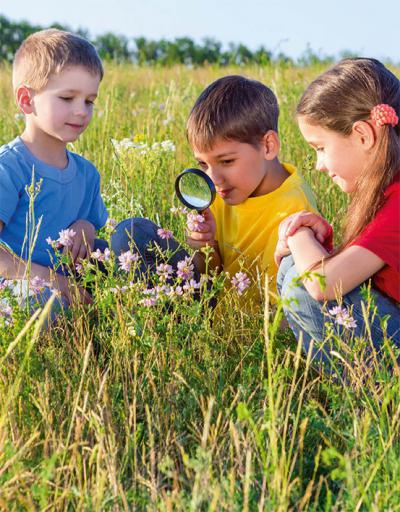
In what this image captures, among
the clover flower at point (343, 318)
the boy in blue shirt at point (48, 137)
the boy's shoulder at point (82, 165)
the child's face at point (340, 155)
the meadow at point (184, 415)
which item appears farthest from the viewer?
the boy's shoulder at point (82, 165)

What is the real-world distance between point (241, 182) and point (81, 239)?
2.54ft

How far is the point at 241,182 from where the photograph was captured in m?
3.60

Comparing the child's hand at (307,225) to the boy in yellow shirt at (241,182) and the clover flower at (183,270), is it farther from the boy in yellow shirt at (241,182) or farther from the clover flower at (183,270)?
the boy in yellow shirt at (241,182)

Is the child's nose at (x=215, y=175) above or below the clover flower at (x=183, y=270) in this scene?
above

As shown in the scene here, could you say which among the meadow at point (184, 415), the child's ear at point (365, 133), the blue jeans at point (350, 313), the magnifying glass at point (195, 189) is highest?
the child's ear at point (365, 133)

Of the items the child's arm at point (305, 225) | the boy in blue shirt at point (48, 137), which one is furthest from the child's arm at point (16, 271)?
the child's arm at point (305, 225)

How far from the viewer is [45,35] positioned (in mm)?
3898

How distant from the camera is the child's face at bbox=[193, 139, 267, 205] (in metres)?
3.59

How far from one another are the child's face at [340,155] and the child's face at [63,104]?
1.16m

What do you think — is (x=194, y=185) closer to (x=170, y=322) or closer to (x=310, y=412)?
(x=170, y=322)

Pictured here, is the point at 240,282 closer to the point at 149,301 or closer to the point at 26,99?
the point at 149,301

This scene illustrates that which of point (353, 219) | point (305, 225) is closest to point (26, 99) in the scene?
point (305, 225)

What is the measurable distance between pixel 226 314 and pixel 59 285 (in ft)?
2.36

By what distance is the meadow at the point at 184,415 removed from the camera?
2.06 m
